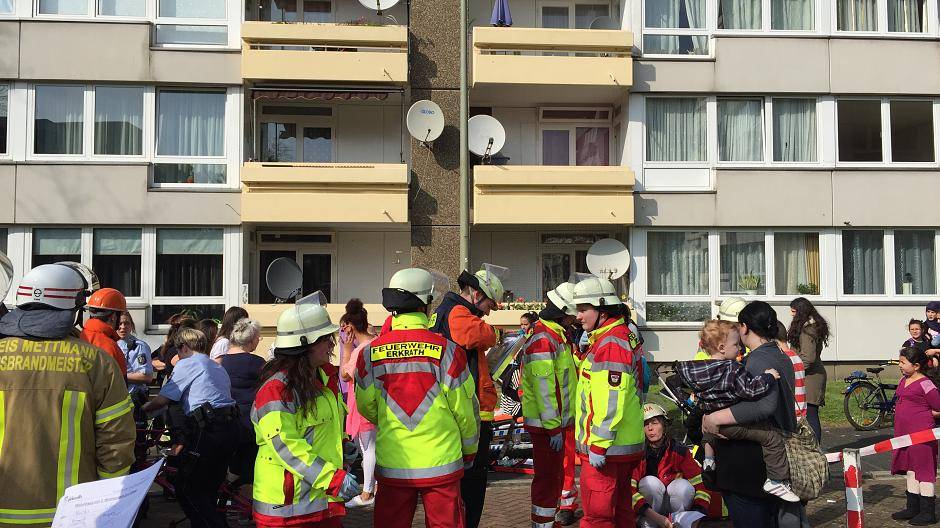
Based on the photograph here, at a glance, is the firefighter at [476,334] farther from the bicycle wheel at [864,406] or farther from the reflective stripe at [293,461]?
the bicycle wheel at [864,406]

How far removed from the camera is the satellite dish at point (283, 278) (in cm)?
1797

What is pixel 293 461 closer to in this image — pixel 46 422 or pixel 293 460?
pixel 293 460

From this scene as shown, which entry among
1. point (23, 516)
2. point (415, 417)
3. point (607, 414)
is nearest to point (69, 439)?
point (23, 516)

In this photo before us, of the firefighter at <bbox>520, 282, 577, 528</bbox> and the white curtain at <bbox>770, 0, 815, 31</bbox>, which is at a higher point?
the white curtain at <bbox>770, 0, 815, 31</bbox>

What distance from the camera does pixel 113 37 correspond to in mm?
17469

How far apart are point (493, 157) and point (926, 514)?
13.1 metres

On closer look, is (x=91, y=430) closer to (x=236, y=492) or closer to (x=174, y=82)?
(x=236, y=492)

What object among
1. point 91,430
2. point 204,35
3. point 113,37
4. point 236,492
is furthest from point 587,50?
point 91,430

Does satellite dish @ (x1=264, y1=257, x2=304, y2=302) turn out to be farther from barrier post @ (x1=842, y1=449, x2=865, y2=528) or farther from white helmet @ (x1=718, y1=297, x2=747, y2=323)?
barrier post @ (x1=842, y1=449, x2=865, y2=528)

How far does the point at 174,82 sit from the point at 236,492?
13088mm

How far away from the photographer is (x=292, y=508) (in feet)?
13.8

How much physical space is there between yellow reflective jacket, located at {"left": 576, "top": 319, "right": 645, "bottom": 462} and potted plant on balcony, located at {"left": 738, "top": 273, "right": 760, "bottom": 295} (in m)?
14.0

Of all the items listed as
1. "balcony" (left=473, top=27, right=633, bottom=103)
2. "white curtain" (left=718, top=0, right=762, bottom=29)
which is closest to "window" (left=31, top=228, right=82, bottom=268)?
"balcony" (left=473, top=27, right=633, bottom=103)

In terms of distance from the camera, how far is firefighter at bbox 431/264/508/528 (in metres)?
5.55
